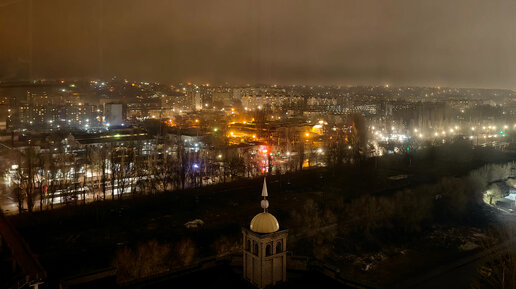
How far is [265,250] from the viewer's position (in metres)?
3.50

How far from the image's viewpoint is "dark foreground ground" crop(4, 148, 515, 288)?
6430 millimetres

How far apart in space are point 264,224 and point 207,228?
14.9ft

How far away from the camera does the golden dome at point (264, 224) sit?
3.51m

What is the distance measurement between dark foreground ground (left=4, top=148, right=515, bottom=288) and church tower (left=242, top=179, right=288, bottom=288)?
0.51 m

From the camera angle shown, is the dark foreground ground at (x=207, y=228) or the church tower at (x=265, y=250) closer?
the church tower at (x=265, y=250)

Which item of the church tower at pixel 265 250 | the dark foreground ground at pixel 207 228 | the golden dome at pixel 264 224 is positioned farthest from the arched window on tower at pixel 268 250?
the dark foreground ground at pixel 207 228

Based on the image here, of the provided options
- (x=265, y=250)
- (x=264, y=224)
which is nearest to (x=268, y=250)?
(x=265, y=250)

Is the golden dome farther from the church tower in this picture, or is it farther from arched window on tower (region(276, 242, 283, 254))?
arched window on tower (region(276, 242, 283, 254))

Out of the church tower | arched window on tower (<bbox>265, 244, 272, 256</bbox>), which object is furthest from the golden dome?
arched window on tower (<bbox>265, 244, 272, 256</bbox>)

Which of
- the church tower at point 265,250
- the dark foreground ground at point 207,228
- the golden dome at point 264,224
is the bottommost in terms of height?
the dark foreground ground at point 207,228

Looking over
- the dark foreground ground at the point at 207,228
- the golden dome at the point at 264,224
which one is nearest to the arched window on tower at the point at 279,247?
the golden dome at the point at 264,224

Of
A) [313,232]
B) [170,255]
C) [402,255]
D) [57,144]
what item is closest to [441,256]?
[402,255]

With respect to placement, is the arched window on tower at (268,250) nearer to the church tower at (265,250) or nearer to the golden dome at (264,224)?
the church tower at (265,250)

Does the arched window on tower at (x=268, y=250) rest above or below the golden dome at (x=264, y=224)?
below
